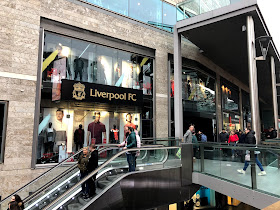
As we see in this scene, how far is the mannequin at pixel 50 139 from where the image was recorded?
10881 millimetres

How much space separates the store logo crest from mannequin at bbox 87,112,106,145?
4.26 feet

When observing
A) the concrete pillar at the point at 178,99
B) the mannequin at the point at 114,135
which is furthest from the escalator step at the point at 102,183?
the concrete pillar at the point at 178,99

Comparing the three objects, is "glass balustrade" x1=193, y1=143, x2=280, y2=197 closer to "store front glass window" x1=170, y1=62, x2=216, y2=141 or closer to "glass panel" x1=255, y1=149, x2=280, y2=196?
"glass panel" x1=255, y1=149, x2=280, y2=196

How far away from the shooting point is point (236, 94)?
28000 mm

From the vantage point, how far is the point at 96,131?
1272 centimetres

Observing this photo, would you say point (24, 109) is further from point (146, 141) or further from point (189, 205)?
point (189, 205)

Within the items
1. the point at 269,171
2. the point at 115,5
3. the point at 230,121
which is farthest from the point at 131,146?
the point at 230,121

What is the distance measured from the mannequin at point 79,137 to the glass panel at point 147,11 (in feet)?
25.6

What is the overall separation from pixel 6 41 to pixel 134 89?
23.6ft

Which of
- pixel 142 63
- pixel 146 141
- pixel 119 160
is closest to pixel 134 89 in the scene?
pixel 142 63

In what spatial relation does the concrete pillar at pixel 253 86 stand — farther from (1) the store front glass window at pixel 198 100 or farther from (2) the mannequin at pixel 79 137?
(2) the mannequin at pixel 79 137

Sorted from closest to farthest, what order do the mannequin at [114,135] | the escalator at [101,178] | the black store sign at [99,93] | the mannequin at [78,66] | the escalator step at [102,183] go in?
the escalator at [101,178] → the escalator step at [102,183] → the black store sign at [99,93] → the mannequin at [78,66] → the mannequin at [114,135]

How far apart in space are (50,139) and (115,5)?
862 cm

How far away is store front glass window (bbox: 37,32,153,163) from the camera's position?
36.8 feet
